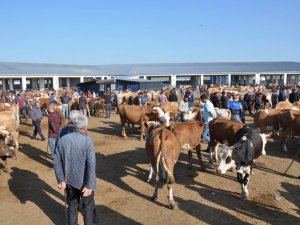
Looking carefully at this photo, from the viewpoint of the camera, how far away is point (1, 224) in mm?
5688

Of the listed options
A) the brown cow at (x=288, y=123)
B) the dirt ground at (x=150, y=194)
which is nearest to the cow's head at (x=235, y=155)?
the dirt ground at (x=150, y=194)

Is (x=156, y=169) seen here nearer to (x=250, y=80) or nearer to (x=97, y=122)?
(x=97, y=122)

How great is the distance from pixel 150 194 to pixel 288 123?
6152 millimetres

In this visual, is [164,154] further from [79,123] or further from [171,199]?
[79,123]

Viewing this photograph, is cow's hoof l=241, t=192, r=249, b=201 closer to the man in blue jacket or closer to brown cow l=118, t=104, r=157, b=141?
the man in blue jacket

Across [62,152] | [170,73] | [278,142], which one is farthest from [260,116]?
[170,73]

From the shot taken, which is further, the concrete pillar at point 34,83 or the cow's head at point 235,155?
the concrete pillar at point 34,83

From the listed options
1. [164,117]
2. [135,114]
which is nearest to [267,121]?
[164,117]

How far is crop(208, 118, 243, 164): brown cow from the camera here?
8234 mm

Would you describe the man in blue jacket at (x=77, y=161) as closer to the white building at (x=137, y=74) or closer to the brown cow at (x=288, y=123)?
the brown cow at (x=288, y=123)

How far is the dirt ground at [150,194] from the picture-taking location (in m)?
→ 5.80

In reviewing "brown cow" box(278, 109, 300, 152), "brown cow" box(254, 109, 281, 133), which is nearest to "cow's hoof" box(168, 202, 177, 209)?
"brown cow" box(278, 109, 300, 152)

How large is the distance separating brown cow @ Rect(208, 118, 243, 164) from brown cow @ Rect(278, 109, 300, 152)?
298cm

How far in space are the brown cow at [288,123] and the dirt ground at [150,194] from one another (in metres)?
0.76
